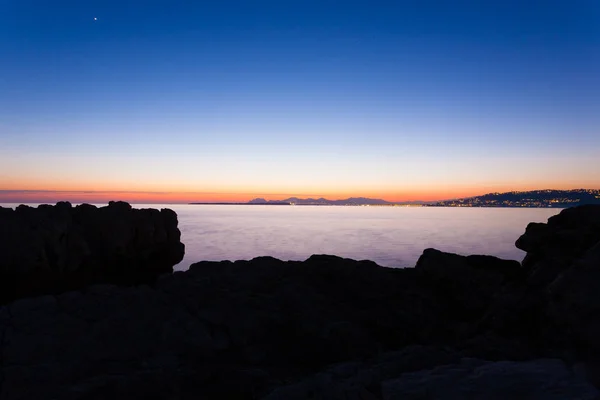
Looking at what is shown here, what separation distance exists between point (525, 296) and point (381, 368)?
4177 millimetres

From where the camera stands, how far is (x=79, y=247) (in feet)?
46.3

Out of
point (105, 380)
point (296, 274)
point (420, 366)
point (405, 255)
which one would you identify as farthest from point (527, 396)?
point (405, 255)

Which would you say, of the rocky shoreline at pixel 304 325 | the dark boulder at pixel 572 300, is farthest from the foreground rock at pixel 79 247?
the dark boulder at pixel 572 300

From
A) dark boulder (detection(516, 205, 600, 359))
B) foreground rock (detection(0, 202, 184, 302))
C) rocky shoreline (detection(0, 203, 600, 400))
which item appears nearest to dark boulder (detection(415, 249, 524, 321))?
rocky shoreline (detection(0, 203, 600, 400))

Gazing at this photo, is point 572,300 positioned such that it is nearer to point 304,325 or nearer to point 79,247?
point 304,325

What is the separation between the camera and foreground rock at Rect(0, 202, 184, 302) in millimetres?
12414

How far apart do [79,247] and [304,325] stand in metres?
9.46

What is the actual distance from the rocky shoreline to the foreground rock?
0.20 ft

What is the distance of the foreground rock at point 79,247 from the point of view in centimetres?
1241

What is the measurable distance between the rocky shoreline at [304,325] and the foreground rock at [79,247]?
0.06 m

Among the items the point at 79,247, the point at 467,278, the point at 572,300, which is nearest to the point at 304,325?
the point at 572,300

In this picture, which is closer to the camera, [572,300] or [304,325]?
[572,300]

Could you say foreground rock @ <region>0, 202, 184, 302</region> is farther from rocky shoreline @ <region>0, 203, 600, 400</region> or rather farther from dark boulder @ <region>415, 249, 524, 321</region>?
dark boulder @ <region>415, 249, 524, 321</region>

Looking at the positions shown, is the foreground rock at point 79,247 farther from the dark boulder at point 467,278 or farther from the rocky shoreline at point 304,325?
the dark boulder at point 467,278
